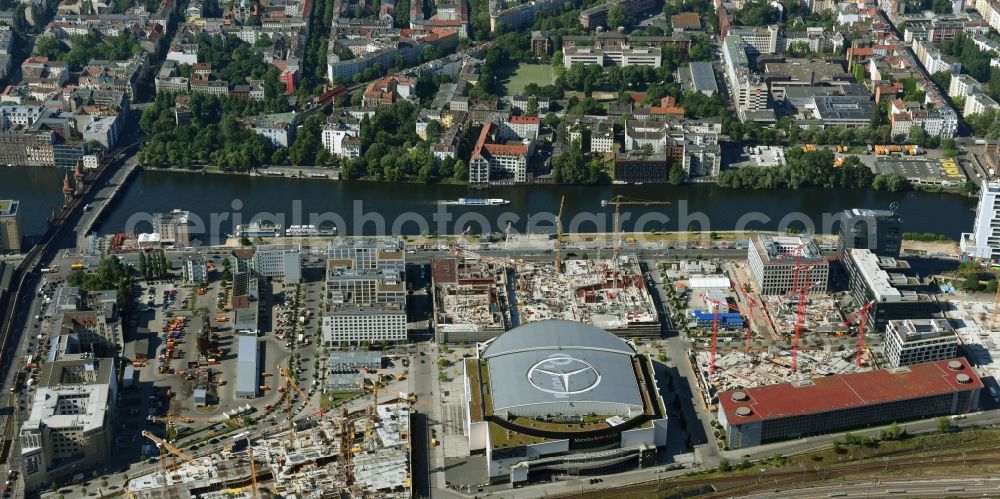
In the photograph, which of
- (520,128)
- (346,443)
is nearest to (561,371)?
(346,443)

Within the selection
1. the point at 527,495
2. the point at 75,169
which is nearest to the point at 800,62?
the point at 75,169

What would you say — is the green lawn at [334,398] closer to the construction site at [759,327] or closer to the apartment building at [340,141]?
the construction site at [759,327]

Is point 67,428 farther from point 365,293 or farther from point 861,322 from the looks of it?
point 861,322

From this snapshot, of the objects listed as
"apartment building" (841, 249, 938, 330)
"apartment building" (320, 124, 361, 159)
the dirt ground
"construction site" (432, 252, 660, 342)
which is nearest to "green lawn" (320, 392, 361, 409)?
"construction site" (432, 252, 660, 342)

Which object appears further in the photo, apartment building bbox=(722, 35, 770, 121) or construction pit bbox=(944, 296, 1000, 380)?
apartment building bbox=(722, 35, 770, 121)

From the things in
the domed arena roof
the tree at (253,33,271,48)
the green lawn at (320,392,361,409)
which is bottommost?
the green lawn at (320,392,361,409)

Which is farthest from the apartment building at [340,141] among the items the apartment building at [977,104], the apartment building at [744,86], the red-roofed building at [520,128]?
the apartment building at [977,104]

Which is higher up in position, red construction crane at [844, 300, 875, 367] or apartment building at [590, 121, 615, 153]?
apartment building at [590, 121, 615, 153]

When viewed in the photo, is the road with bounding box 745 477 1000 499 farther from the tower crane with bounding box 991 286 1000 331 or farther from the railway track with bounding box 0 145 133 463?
the railway track with bounding box 0 145 133 463
